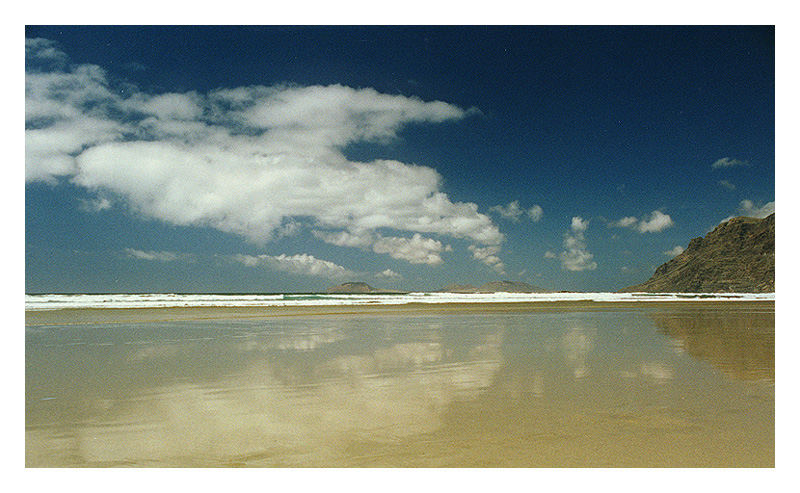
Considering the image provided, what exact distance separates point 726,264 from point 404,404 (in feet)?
212

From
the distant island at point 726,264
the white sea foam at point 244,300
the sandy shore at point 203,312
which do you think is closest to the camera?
the sandy shore at point 203,312

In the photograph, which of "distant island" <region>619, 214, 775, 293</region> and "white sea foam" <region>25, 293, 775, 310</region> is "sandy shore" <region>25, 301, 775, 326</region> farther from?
"distant island" <region>619, 214, 775, 293</region>

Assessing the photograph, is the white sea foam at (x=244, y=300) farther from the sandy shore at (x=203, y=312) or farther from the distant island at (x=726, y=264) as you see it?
the distant island at (x=726, y=264)

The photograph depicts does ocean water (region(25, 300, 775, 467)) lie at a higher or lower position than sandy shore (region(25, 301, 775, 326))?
higher

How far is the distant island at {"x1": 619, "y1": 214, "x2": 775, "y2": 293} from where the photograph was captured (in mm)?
51500

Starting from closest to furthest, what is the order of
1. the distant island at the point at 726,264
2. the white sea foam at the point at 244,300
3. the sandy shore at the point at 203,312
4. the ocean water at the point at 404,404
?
the ocean water at the point at 404,404
the sandy shore at the point at 203,312
the white sea foam at the point at 244,300
the distant island at the point at 726,264

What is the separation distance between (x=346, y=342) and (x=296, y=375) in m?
3.53

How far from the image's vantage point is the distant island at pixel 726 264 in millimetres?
51500

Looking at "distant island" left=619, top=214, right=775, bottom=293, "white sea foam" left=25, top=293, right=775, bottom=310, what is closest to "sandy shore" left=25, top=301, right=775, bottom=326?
"white sea foam" left=25, top=293, right=775, bottom=310

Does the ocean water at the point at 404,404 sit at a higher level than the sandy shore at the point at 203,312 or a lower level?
higher

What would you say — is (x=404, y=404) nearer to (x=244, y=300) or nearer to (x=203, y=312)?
(x=203, y=312)

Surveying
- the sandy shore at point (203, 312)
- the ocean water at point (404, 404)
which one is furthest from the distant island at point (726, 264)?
the ocean water at point (404, 404)

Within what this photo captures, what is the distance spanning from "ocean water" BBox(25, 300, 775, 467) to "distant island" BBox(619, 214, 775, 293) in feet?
166

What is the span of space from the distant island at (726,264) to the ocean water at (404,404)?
166 ft
